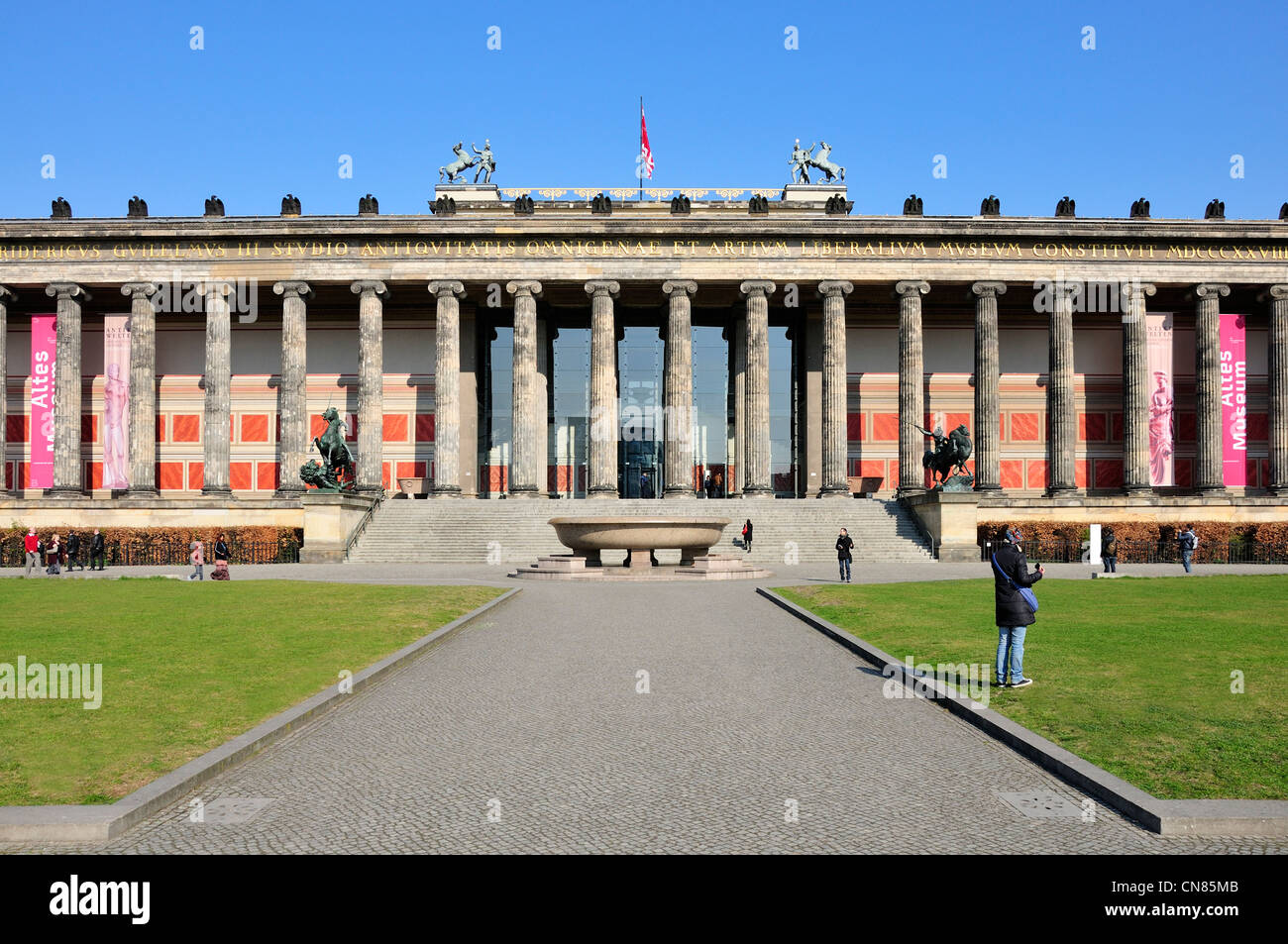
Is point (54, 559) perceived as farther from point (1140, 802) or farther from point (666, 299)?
point (1140, 802)

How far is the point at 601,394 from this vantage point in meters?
50.9

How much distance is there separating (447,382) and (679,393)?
1240 centimetres

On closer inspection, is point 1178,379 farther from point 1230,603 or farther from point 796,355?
point 1230,603

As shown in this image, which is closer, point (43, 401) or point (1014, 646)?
point (1014, 646)

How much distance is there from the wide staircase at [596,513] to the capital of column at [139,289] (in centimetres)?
1743

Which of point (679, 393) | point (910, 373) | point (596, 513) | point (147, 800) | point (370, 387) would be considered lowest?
point (147, 800)

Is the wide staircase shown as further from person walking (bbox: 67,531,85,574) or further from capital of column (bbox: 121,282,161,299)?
capital of column (bbox: 121,282,161,299)

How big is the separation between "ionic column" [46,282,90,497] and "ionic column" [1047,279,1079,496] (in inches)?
2017

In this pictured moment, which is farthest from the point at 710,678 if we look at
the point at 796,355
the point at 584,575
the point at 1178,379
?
the point at 1178,379

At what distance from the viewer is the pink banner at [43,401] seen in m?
50.1

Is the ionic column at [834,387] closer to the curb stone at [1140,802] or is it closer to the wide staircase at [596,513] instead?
the wide staircase at [596,513]

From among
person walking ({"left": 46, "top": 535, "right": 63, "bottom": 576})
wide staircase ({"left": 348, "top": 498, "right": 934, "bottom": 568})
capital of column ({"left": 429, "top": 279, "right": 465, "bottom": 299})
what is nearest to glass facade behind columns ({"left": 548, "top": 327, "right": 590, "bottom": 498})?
capital of column ({"left": 429, "top": 279, "right": 465, "bottom": 299})

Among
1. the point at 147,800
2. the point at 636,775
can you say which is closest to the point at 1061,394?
the point at 636,775
